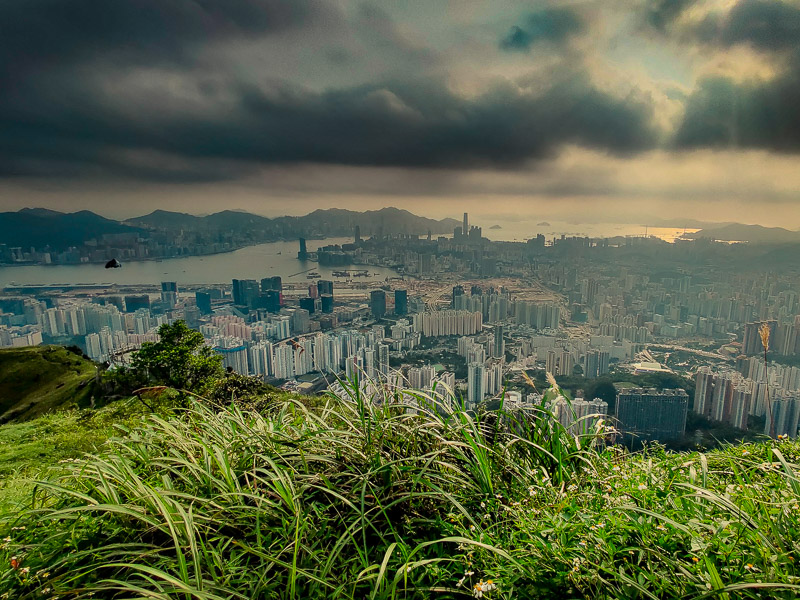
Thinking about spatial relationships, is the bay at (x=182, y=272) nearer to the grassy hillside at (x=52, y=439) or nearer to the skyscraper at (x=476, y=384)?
the skyscraper at (x=476, y=384)

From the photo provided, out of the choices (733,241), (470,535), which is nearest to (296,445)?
(470,535)

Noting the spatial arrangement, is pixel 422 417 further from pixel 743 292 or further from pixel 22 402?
pixel 743 292

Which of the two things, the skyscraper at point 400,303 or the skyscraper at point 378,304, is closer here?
the skyscraper at point 378,304

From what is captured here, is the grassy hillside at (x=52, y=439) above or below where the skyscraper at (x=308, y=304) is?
above

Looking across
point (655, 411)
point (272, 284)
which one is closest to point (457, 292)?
point (272, 284)

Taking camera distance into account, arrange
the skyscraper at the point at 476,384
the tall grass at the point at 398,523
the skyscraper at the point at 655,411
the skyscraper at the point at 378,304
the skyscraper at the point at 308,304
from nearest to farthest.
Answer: the tall grass at the point at 398,523, the skyscraper at the point at 655,411, the skyscraper at the point at 476,384, the skyscraper at the point at 378,304, the skyscraper at the point at 308,304

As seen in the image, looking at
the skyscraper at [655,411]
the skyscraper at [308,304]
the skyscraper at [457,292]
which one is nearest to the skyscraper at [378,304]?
the skyscraper at [308,304]

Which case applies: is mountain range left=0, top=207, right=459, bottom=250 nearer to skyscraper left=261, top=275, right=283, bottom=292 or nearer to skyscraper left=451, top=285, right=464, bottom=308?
skyscraper left=261, top=275, right=283, bottom=292
